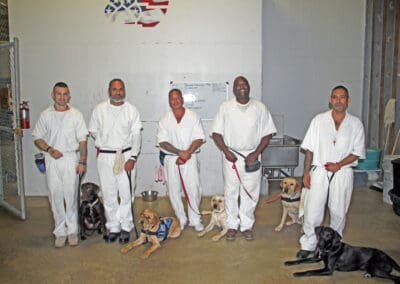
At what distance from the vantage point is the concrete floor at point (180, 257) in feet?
11.6

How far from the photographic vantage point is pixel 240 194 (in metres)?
4.43

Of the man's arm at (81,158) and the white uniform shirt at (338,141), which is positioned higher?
the white uniform shirt at (338,141)

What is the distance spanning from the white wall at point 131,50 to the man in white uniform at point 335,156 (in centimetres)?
240

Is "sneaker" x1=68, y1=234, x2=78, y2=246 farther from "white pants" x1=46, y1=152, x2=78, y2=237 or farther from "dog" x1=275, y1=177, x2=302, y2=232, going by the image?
"dog" x1=275, y1=177, x2=302, y2=232

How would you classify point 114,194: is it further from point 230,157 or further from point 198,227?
point 230,157

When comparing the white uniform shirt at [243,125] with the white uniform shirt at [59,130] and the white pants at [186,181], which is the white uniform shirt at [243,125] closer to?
the white pants at [186,181]

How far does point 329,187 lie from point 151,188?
3070 millimetres

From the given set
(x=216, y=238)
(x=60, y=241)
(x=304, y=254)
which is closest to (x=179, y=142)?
(x=216, y=238)

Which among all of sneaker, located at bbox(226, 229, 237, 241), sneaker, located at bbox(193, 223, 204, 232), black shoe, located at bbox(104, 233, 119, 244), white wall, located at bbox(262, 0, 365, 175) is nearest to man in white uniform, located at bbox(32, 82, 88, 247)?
black shoe, located at bbox(104, 233, 119, 244)

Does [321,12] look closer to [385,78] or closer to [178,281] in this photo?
[385,78]

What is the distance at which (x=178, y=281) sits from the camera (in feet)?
11.4

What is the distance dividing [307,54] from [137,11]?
2.75 m

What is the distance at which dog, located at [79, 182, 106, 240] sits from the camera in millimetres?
4309

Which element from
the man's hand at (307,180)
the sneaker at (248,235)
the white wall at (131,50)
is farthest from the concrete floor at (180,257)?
the white wall at (131,50)
